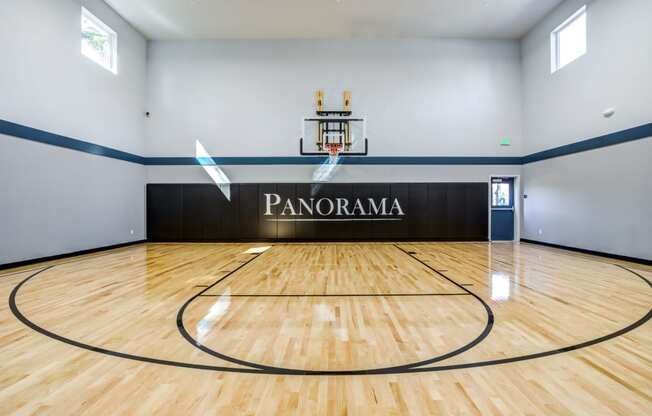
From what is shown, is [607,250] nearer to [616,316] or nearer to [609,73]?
[609,73]

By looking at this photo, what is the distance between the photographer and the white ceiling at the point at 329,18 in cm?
862

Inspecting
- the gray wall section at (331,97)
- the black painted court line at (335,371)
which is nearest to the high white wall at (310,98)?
the gray wall section at (331,97)

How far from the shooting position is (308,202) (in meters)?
10.5

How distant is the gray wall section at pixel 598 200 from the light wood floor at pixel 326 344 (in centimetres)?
202

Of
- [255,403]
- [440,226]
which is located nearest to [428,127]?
[440,226]

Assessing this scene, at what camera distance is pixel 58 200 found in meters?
7.10

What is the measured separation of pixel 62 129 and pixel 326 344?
7.93 m

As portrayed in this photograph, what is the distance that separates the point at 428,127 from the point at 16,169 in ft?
33.4

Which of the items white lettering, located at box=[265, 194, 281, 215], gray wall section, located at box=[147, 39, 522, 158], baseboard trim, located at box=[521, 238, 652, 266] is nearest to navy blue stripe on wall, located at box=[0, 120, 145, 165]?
gray wall section, located at box=[147, 39, 522, 158]

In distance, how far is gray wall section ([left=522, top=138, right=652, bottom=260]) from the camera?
6.55 meters

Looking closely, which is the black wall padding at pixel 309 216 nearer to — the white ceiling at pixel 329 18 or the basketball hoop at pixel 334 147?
the basketball hoop at pixel 334 147

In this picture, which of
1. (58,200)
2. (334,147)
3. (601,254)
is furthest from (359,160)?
(58,200)

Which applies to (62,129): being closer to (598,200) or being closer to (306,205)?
(306,205)

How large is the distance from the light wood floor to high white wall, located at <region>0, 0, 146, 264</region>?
189 cm
